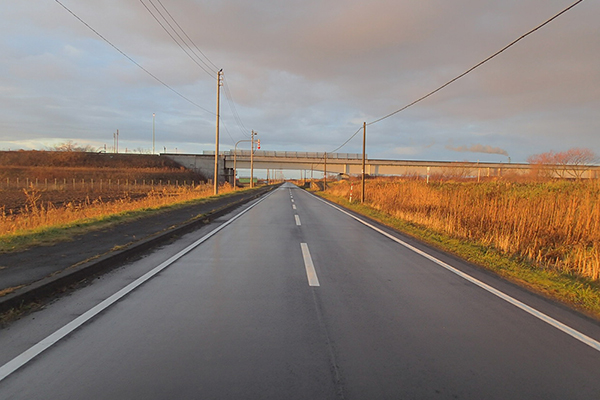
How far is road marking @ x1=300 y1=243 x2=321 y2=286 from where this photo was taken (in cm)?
571

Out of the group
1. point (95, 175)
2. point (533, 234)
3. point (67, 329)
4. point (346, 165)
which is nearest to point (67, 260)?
point (67, 329)

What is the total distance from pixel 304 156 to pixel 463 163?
86.9ft

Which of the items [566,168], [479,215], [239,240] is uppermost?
[566,168]

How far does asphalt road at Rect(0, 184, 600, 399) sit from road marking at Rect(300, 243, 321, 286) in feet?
0.27

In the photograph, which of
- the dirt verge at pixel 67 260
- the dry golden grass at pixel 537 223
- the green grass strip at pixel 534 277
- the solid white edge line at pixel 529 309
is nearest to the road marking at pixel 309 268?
the solid white edge line at pixel 529 309

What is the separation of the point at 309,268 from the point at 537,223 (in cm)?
666

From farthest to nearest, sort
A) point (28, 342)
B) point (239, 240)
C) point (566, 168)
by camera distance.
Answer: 1. point (566, 168)
2. point (239, 240)
3. point (28, 342)

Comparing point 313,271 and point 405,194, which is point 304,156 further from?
point 313,271

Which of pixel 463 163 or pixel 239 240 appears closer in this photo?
pixel 239 240

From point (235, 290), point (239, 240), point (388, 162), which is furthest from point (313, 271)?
point (388, 162)

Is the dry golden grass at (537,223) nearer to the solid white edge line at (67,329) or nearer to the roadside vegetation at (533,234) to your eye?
the roadside vegetation at (533,234)

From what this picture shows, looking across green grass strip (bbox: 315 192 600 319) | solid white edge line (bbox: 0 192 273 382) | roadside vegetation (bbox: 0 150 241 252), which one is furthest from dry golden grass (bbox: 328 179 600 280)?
roadside vegetation (bbox: 0 150 241 252)

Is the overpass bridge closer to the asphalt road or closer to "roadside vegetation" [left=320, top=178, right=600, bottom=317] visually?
"roadside vegetation" [left=320, top=178, right=600, bottom=317]

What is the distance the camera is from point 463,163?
5678 centimetres
